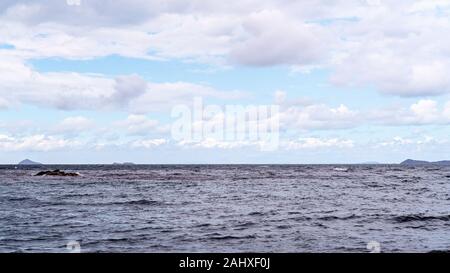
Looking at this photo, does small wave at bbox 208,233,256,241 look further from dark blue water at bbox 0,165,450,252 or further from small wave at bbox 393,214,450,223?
small wave at bbox 393,214,450,223

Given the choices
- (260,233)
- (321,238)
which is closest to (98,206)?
(260,233)

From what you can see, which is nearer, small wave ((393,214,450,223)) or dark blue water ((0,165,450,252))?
dark blue water ((0,165,450,252))

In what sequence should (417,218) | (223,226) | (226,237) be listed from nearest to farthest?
1. (226,237)
2. (223,226)
3. (417,218)

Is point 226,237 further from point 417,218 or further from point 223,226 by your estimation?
point 417,218

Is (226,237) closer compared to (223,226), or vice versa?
(226,237)

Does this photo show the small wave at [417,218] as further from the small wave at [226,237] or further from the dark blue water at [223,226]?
the small wave at [226,237]

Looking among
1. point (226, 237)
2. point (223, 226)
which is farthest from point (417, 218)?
Result: point (226, 237)

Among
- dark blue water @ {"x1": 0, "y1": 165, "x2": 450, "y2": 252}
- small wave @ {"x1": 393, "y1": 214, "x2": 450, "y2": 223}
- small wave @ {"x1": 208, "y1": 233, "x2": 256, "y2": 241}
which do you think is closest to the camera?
dark blue water @ {"x1": 0, "y1": 165, "x2": 450, "y2": 252}

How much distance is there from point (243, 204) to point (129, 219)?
27.9ft

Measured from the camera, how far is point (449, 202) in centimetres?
2819

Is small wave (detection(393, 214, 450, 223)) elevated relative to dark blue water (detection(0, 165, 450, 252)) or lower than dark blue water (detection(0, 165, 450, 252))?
lower

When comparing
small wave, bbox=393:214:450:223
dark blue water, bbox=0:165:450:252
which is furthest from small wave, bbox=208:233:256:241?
small wave, bbox=393:214:450:223

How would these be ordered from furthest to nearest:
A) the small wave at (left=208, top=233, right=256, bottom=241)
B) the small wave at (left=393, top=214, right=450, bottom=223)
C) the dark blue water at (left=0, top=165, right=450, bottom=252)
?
the small wave at (left=393, top=214, right=450, bottom=223), the small wave at (left=208, top=233, right=256, bottom=241), the dark blue water at (left=0, top=165, right=450, bottom=252)
